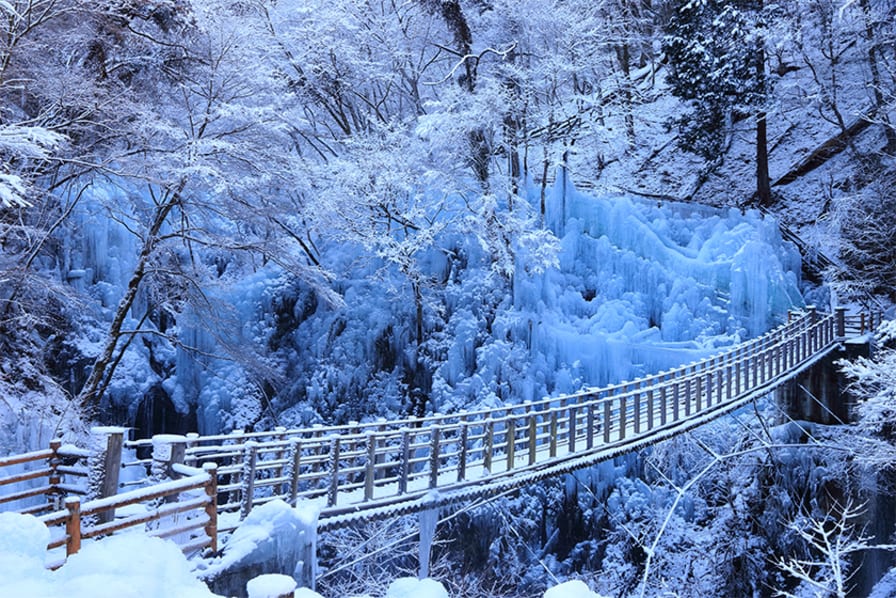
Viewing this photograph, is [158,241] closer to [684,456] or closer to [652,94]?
[684,456]

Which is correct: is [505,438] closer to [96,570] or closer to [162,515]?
[162,515]

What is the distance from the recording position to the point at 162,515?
5.58 meters

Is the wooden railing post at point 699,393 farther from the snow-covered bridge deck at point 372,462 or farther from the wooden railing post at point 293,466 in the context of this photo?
the wooden railing post at point 293,466

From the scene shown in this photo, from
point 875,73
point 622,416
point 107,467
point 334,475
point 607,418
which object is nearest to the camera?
point 107,467

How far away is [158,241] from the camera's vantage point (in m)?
12.4

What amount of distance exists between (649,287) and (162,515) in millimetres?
12541

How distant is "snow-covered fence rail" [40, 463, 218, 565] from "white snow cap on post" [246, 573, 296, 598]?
9.20 ft

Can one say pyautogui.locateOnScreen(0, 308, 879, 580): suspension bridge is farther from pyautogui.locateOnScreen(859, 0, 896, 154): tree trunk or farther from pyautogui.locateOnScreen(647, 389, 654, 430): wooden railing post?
pyautogui.locateOnScreen(859, 0, 896, 154): tree trunk

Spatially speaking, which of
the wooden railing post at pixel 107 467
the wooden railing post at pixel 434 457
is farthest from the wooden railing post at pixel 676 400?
the wooden railing post at pixel 107 467

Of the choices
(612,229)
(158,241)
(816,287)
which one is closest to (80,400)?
(158,241)

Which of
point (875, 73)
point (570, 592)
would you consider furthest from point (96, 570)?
point (875, 73)

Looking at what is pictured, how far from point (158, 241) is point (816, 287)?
14.7 m

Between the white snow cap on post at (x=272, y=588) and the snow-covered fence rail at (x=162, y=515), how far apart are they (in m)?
2.80

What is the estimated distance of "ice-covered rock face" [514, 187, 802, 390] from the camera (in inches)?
604
